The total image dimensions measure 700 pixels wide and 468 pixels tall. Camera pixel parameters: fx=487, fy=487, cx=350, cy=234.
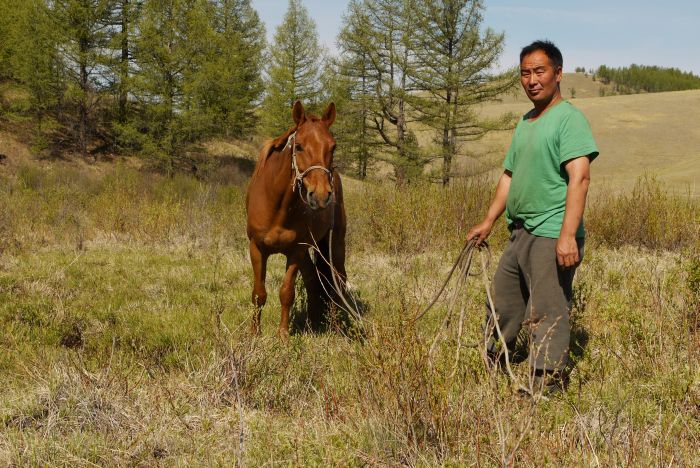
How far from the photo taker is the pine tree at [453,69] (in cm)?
2720

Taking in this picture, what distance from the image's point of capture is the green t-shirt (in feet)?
9.65

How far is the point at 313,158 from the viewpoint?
4180mm

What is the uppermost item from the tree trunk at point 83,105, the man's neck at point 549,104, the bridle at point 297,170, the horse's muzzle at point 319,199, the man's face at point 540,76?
the tree trunk at point 83,105

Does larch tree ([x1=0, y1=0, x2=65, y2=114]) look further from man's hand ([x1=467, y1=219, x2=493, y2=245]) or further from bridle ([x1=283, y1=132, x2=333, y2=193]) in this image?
man's hand ([x1=467, y1=219, x2=493, y2=245])

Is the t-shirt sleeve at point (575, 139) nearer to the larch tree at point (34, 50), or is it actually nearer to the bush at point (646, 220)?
the bush at point (646, 220)

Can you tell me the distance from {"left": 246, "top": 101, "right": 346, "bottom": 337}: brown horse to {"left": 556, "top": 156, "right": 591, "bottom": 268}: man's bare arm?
72.3 inches

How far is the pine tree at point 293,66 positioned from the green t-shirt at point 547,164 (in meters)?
31.8

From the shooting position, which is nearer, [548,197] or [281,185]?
[548,197]

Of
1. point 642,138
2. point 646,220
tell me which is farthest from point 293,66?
point 642,138

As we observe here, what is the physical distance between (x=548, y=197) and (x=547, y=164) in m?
0.21

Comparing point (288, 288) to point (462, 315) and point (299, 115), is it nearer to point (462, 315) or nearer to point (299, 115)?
point (299, 115)

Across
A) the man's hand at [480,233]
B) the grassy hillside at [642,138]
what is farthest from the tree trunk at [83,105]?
the man's hand at [480,233]

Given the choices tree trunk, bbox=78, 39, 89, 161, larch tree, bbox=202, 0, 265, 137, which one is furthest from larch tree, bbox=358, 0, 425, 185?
tree trunk, bbox=78, 39, 89, 161

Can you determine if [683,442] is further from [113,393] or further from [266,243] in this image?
[266,243]
